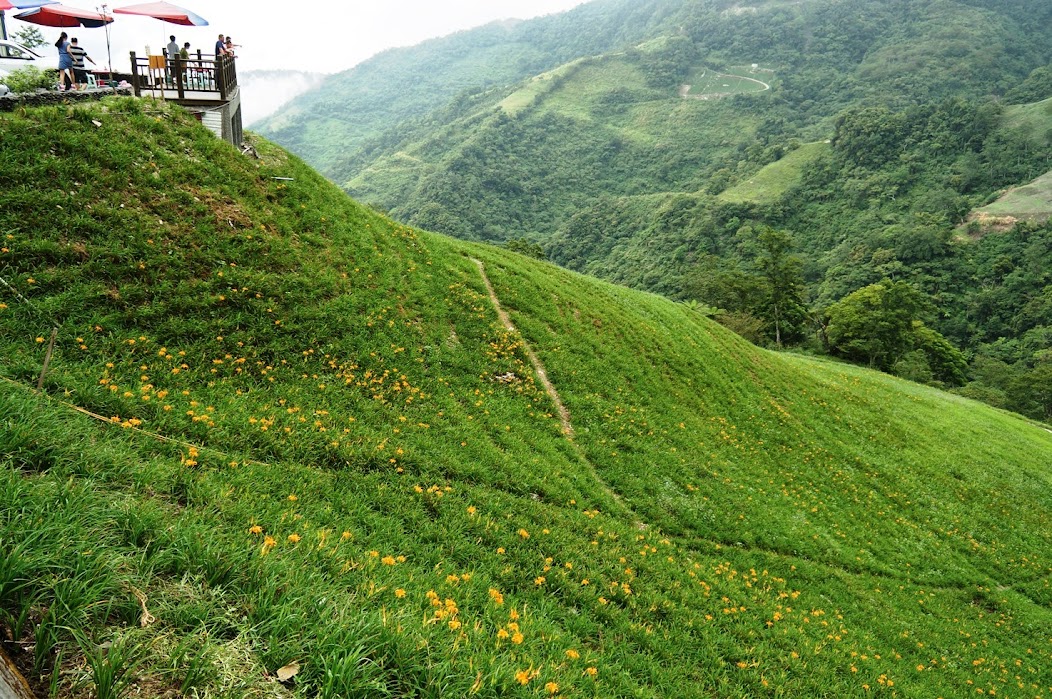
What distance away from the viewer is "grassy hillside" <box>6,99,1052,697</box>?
3.67 meters

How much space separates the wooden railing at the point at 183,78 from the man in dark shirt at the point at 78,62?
1.84 metres

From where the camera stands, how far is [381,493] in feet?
25.3

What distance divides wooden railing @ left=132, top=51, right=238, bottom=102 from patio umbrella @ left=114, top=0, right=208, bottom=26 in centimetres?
107

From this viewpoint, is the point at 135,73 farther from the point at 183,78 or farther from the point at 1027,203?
the point at 1027,203

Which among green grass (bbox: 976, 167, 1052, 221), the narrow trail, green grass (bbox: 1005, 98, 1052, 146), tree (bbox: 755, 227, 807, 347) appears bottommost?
tree (bbox: 755, 227, 807, 347)

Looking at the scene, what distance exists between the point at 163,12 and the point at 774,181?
210 m

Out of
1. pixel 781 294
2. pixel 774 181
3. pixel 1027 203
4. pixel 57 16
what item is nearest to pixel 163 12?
pixel 57 16

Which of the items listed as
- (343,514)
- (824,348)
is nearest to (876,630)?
(343,514)

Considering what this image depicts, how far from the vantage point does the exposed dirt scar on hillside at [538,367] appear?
45.6ft

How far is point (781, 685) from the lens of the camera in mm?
7445

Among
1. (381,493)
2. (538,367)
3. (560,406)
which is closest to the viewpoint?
(381,493)

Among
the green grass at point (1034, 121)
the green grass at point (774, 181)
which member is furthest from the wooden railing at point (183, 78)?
the green grass at point (1034, 121)

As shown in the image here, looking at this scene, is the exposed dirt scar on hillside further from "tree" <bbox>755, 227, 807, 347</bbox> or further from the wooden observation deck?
"tree" <bbox>755, 227, 807, 347</bbox>

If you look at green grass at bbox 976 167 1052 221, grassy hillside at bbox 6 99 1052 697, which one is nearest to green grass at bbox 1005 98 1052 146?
green grass at bbox 976 167 1052 221
